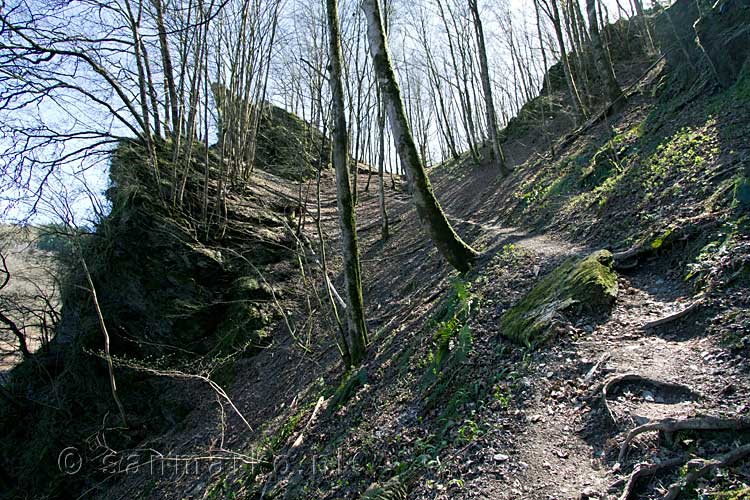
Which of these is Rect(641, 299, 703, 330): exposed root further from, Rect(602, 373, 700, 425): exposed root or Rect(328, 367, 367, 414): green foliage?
Rect(328, 367, 367, 414): green foliage

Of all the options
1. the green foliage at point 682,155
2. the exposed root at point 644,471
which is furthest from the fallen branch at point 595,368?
the green foliage at point 682,155

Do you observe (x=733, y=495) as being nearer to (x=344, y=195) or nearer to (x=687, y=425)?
(x=687, y=425)

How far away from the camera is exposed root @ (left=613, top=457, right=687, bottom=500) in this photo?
2.38 m

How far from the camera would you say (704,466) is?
2227 millimetres

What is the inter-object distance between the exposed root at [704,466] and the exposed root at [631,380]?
0.64m

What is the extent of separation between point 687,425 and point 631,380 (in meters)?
0.69

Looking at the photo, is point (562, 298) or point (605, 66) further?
point (605, 66)

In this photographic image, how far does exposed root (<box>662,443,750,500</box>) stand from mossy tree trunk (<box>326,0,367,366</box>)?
5252mm

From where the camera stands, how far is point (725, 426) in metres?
2.38

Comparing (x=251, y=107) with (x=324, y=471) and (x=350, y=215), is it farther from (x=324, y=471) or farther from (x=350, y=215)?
Result: (x=324, y=471)

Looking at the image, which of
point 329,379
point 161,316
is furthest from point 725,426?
point 161,316

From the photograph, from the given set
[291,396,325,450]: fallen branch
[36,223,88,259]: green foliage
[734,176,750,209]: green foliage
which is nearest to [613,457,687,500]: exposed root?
[734,176,750,209]: green foliage

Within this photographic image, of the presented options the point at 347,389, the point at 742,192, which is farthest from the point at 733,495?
the point at 347,389

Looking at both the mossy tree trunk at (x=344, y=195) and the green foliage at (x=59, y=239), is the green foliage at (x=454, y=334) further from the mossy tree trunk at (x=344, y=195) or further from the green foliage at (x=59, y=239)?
the green foliage at (x=59, y=239)
